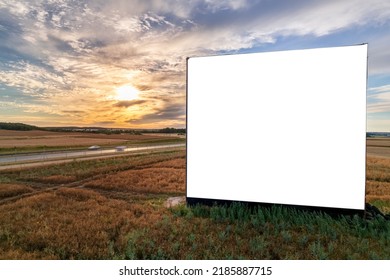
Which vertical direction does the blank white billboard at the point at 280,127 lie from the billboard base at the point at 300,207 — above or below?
above

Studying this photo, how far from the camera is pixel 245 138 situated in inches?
305

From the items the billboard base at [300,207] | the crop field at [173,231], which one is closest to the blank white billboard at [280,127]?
the billboard base at [300,207]

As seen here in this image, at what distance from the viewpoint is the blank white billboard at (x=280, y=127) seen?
7016 mm

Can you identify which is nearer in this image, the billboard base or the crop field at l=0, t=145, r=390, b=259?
the crop field at l=0, t=145, r=390, b=259

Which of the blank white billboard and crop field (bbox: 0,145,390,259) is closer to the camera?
crop field (bbox: 0,145,390,259)

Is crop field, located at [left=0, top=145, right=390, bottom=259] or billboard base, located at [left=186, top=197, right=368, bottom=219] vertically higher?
billboard base, located at [left=186, top=197, right=368, bottom=219]

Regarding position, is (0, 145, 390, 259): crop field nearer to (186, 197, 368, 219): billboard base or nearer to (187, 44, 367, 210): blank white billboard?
(186, 197, 368, 219): billboard base

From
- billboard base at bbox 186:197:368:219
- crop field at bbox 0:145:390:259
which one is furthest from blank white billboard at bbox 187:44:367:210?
crop field at bbox 0:145:390:259

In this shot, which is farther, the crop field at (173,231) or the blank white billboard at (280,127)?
the blank white billboard at (280,127)

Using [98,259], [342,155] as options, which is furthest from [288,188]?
[98,259]

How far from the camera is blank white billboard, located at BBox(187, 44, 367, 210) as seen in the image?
7.02 m

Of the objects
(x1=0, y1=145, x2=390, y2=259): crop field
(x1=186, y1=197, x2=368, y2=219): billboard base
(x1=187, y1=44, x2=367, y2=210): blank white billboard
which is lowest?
(x1=0, y1=145, x2=390, y2=259): crop field

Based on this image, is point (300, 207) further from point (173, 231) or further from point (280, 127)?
point (173, 231)

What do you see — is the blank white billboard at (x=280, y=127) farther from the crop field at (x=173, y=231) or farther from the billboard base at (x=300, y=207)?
the crop field at (x=173, y=231)
